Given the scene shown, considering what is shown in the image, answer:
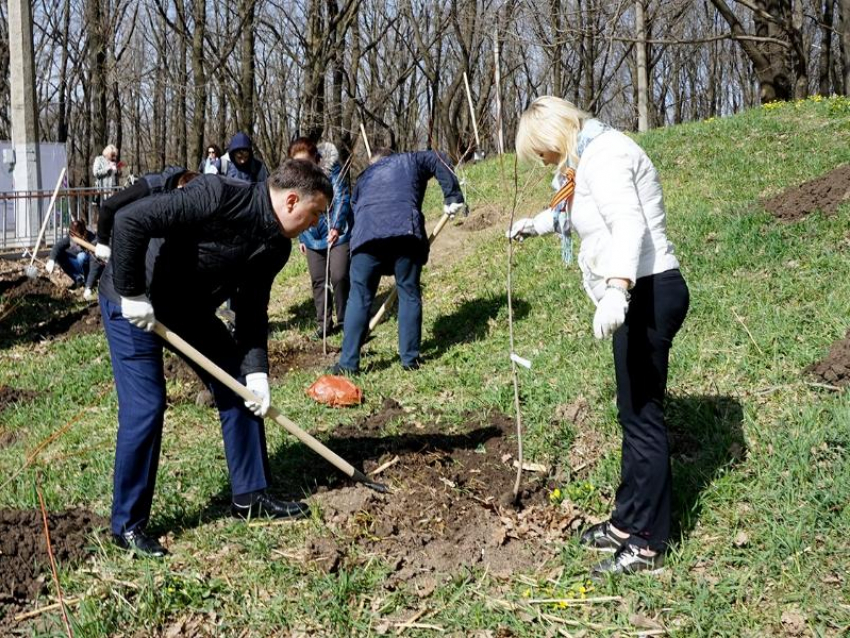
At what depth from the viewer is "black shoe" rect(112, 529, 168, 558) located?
12.4ft

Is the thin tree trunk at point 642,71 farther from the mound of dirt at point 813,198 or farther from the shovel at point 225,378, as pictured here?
the shovel at point 225,378

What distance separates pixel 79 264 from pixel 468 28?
15398mm

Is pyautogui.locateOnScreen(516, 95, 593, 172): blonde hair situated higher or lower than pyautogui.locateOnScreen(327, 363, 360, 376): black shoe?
higher

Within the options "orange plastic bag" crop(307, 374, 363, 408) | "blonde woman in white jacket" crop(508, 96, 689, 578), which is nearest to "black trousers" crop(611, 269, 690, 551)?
"blonde woman in white jacket" crop(508, 96, 689, 578)

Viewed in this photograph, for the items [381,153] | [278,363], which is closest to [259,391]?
[278,363]

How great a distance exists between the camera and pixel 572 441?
4.72 metres

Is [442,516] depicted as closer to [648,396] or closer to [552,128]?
[648,396]

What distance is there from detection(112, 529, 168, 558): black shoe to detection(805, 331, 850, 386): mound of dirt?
3445 mm

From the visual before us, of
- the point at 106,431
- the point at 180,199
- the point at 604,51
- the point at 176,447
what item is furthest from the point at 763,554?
the point at 604,51

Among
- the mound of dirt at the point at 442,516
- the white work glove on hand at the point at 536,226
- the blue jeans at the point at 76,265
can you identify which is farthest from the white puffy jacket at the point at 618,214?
the blue jeans at the point at 76,265

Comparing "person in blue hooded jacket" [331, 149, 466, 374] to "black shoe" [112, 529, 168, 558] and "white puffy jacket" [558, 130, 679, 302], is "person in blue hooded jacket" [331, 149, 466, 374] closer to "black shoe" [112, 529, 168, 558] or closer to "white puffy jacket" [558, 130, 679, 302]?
"black shoe" [112, 529, 168, 558]

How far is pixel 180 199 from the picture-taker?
354 cm

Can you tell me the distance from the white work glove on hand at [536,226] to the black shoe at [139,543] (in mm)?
2242

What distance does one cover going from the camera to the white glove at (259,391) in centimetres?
396
